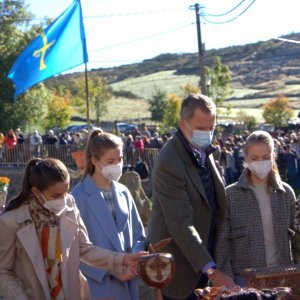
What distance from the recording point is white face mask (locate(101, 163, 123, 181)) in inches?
209

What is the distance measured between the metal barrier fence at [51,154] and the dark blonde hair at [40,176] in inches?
887

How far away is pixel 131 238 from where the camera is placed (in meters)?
5.43

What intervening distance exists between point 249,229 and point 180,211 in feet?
2.53

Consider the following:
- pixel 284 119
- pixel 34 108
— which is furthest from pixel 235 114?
pixel 34 108

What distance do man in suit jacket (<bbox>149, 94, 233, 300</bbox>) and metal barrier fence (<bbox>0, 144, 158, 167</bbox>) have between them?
21.8 meters

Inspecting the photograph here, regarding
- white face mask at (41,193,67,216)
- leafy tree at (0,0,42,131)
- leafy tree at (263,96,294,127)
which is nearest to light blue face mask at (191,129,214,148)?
white face mask at (41,193,67,216)

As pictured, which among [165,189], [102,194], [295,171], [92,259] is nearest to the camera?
[92,259]

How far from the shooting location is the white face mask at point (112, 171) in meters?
5.30

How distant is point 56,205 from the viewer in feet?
14.6

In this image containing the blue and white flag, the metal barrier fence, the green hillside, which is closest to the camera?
the blue and white flag

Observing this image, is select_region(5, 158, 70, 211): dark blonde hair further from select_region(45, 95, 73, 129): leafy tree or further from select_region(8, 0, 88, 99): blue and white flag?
select_region(45, 95, 73, 129): leafy tree

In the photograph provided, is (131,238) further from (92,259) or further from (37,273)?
(37,273)

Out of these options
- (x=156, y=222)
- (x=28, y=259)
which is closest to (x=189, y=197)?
(x=156, y=222)

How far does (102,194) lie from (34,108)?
4597 cm
